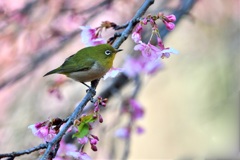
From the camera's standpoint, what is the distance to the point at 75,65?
3205 mm

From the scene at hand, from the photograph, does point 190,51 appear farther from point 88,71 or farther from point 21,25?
point 88,71

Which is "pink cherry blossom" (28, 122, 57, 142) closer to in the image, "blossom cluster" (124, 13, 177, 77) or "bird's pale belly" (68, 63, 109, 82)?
"blossom cluster" (124, 13, 177, 77)

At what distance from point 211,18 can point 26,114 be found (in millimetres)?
1931

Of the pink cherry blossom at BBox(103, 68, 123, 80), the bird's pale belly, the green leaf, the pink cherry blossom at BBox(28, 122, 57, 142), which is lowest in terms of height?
the green leaf

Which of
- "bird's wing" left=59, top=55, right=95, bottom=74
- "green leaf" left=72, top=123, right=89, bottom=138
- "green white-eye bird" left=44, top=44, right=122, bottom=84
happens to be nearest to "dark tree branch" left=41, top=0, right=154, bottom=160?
"green leaf" left=72, top=123, right=89, bottom=138

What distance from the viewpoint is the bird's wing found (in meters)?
3.17

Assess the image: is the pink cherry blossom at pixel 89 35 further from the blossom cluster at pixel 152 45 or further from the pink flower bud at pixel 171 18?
the pink flower bud at pixel 171 18

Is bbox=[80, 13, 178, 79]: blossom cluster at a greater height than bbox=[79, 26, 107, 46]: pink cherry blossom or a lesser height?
lesser

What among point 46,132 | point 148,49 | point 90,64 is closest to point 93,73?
point 90,64

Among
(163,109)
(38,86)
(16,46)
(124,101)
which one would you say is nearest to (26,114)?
(38,86)

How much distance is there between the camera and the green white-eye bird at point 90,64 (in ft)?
9.86

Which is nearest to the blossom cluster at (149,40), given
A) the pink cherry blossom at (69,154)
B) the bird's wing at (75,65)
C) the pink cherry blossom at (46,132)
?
the bird's wing at (75,65)

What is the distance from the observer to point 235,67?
3.81 m

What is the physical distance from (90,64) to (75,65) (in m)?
0.11
